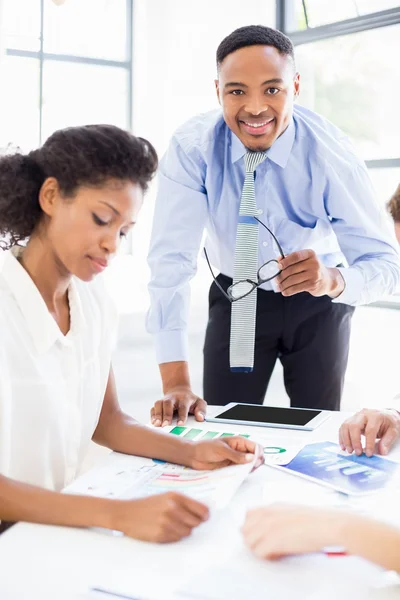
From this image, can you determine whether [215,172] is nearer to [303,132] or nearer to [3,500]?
[303,132]

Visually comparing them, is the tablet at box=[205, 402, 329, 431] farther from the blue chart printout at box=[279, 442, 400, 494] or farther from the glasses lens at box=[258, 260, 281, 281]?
the glasses lens at box=[258, 260, 281, 281]

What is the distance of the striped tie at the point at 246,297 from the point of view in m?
1.79

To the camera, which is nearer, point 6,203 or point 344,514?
point 344,514

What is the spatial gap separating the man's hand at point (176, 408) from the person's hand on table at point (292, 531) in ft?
2.00

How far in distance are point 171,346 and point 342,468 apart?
2.39ft

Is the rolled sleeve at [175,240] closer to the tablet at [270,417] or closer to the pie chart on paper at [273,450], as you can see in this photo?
the tablet at [270,417]

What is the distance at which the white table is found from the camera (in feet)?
2.55

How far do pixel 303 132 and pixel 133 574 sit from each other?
139cm

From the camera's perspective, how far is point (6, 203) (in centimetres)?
121

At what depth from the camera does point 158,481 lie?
3.68 ft

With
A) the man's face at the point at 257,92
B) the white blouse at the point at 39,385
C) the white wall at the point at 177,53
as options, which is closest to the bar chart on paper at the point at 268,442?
the white blouse at the point at 39,385

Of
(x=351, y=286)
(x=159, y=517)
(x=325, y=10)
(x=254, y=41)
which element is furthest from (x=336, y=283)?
(x=325, y=10)

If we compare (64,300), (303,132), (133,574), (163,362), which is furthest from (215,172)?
(133,574)

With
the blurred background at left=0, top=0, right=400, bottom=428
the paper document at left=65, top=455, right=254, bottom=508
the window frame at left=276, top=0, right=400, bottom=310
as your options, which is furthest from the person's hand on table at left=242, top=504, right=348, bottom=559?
the window frame at left=276, top=0, right=400, bottom=310
